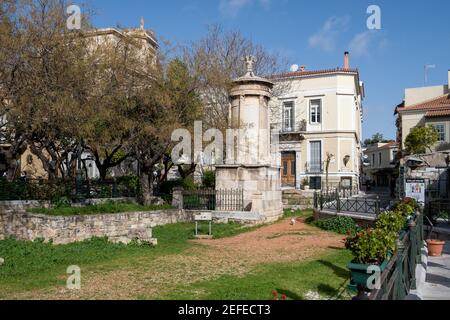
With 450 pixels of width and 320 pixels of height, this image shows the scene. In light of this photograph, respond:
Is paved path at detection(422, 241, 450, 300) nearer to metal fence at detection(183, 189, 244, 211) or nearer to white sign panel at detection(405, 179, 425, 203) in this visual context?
white sign panel at detection(405, 179, 425, 203)

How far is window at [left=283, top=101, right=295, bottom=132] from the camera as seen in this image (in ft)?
143

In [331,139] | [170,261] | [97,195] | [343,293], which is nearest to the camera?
[343,293]

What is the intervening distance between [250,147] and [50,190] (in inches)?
362

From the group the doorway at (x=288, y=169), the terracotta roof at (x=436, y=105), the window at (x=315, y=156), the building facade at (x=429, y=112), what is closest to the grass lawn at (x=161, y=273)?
the doorway at (x=288, y=169)

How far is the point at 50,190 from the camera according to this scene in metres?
18.7

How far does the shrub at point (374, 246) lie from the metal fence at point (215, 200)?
1349 centimetres

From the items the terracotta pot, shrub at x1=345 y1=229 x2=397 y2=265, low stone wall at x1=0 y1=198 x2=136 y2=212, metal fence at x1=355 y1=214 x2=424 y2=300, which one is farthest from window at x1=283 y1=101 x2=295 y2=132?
shrub at x1=345 y1=229 x2=397 y2=265

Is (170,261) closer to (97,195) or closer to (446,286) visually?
(446,286)

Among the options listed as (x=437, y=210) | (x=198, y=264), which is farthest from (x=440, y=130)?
(x=198, y=264)

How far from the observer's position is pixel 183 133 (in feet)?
68.8
